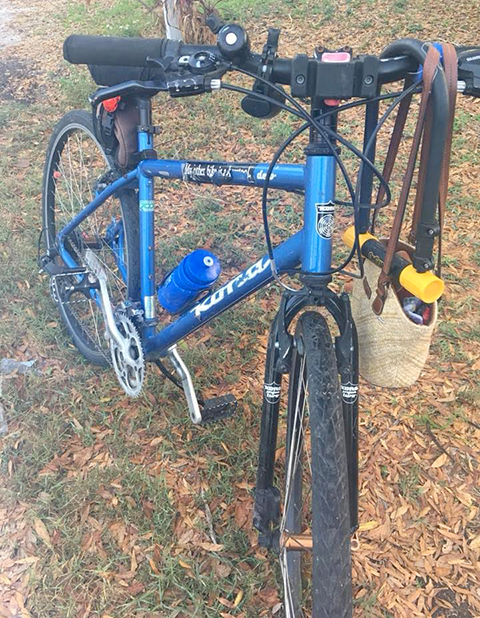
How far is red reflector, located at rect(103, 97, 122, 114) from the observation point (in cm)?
233

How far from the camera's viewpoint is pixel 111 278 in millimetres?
3090

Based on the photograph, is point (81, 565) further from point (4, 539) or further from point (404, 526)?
point (404, 526)

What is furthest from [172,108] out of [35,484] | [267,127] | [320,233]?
[320,233]

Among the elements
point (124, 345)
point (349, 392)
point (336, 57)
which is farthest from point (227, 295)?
point (336, 57)

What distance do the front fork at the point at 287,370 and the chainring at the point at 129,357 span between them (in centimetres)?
83

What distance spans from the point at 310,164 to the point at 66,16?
8.48 meters

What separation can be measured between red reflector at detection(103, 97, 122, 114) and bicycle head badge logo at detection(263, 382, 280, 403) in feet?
4.61

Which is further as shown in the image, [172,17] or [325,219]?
[172,17]

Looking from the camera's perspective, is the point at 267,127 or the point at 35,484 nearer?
the point at 35,484

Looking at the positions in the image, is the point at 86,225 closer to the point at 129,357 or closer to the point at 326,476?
the point at 129,357

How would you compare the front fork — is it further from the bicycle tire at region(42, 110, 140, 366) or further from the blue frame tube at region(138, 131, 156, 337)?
the bicycle tire at region(42, 110, 140, 366)

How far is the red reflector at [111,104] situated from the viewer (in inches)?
91.7

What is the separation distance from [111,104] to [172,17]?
4.07m

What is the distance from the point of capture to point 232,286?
7.08 ft
